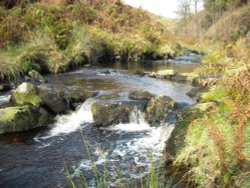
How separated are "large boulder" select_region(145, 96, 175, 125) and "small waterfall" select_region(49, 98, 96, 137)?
153 cm

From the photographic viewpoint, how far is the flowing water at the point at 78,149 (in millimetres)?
5234

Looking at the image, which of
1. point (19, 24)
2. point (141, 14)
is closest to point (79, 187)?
point (19, 24)

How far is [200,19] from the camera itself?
52.6m

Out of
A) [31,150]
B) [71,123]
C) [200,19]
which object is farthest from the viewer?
[200,19]

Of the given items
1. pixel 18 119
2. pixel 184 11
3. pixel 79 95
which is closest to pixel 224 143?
pixel 18 119

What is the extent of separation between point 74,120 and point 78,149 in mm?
2119

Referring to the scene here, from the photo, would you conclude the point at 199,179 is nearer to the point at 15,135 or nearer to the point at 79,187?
the point at 79,187

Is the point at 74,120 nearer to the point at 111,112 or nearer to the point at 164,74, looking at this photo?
the point at 111,112

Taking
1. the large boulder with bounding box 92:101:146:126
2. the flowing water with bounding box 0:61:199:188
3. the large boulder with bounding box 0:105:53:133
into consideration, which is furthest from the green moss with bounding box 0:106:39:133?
the large boulder with bounding box 92:101:146:126

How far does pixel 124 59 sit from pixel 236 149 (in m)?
15.7

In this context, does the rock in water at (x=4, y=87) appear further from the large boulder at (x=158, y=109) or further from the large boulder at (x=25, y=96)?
the large boulder at (x=158, y=109)

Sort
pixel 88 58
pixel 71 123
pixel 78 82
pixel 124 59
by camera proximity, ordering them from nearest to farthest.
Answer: pixel 71 123 → pixel 78 82 → pixel 88 58 → pixel 124 59

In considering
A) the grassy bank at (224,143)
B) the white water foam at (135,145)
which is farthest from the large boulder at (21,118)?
the grassy bank at (224,143)

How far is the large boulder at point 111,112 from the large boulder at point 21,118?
4.16 ft
